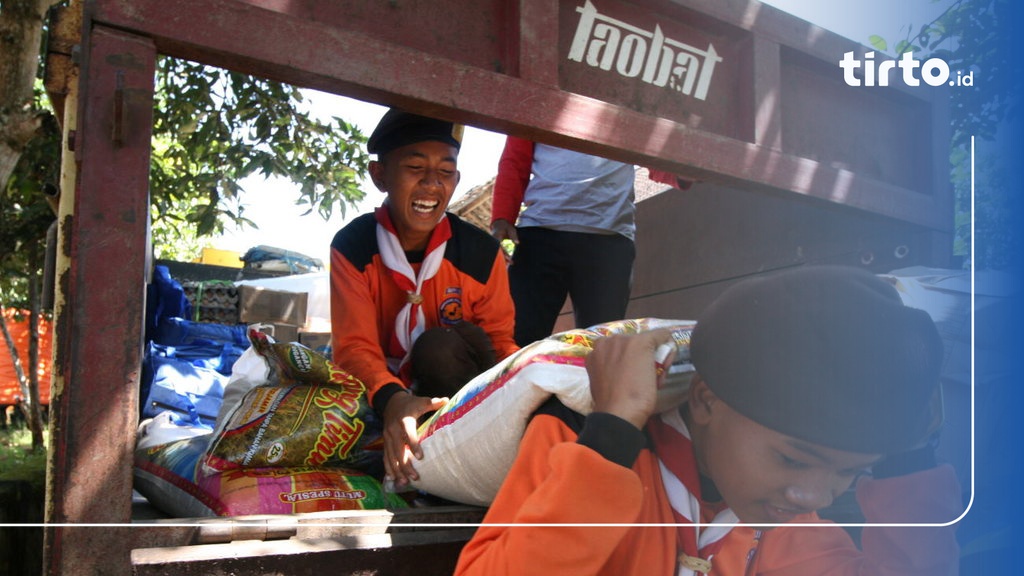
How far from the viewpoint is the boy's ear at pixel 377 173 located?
8.13 ft

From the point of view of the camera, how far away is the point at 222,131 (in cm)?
432

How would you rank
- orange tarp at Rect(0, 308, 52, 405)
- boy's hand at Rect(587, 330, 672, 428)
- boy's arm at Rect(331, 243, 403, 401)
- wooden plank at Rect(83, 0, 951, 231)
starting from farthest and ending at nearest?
orange tarp at Rect(0, 308, 52, 405) → boy's arm at Rect(331, 243, 403, 401) → wooden plank at Rect(83, 0, 951, 231) → boy's hand at Rect(587, 330, 672, 428)

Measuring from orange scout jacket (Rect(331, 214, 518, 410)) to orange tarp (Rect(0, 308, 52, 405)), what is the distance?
8.66m

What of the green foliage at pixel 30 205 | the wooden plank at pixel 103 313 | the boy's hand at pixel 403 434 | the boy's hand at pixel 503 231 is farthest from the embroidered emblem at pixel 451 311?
the green foliage at pixel 30 205

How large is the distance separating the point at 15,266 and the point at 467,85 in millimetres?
5750

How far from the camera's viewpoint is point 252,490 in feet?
5.36

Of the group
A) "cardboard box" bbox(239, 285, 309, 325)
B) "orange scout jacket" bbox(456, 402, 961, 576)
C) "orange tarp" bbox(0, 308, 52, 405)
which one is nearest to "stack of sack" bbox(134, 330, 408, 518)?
"orange scout jacket" bbox(456, 402, 961, 576)

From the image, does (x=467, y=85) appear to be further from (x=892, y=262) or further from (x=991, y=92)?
(x=892, y=262)

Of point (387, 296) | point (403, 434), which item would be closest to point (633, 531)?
point (403, 434)

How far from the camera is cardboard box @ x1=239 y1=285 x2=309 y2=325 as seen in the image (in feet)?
16.0

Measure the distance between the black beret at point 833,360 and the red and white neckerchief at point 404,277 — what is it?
1.37 meters

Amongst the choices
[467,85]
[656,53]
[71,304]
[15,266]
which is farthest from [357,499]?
[15,266]

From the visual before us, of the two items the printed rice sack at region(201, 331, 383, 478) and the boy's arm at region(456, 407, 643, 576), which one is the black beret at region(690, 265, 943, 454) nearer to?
the boy's arm at region(456, 407, 643, 576)

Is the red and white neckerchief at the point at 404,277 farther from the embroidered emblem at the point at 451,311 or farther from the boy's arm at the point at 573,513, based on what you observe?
the boy's arm at the point at 573,513
